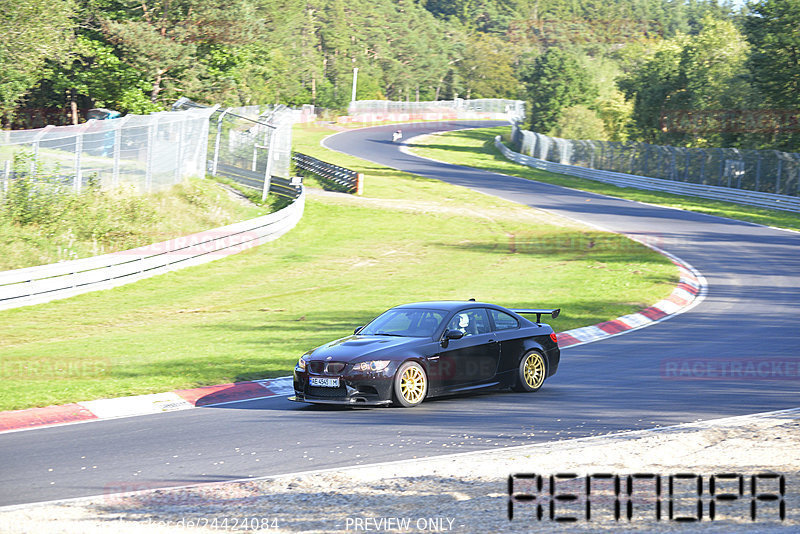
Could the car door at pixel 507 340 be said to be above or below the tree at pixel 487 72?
below

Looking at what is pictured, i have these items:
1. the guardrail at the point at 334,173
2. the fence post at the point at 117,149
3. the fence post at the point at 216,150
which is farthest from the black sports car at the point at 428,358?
the guardrail at the point at 334,173

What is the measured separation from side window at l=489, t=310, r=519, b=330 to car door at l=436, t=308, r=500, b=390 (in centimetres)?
18

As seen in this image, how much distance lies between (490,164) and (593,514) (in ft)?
190

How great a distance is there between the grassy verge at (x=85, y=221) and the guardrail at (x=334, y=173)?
16.2 metres

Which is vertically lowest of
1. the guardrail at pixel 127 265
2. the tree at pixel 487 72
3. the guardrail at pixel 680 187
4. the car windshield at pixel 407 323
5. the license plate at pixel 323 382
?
the guardrail at pixel 127 265

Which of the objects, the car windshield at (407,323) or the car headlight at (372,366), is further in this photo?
the car windshield at (407,323)

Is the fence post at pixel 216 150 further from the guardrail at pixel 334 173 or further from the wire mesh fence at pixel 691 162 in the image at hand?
the wire mesh fence at pixel 691 162

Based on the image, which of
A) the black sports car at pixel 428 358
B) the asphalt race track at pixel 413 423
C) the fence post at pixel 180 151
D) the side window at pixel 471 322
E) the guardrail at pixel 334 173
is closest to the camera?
the asphalt race track at pixel 413 423

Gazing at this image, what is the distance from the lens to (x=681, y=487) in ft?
23.5

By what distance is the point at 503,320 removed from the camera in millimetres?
12484

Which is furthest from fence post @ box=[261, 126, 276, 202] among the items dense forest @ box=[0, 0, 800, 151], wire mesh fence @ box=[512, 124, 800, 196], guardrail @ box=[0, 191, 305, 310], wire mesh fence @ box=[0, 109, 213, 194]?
wire mesh fence @ box=[512, 124, 800, 196]

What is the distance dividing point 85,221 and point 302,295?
6548 mm

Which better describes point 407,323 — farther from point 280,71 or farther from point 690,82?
point 280,71

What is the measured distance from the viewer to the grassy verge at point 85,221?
2134 cm
